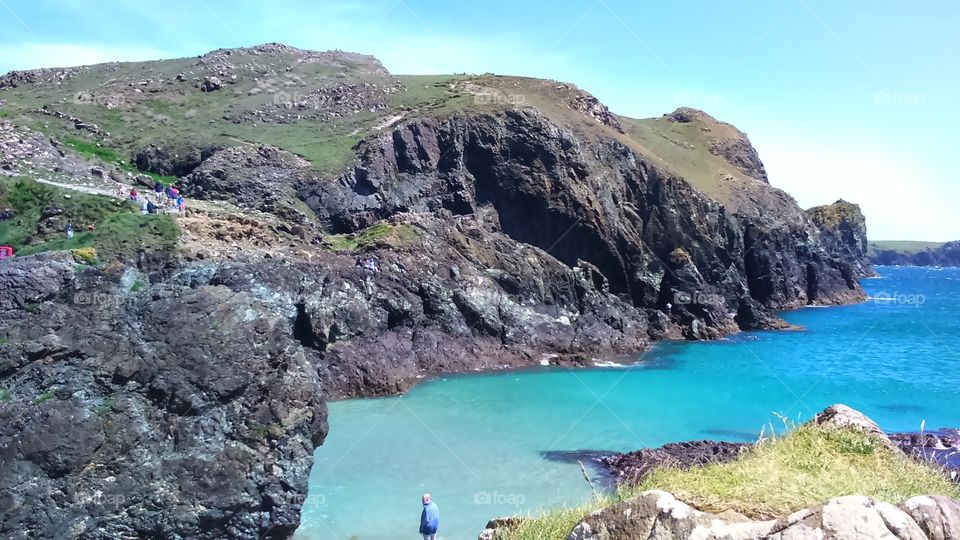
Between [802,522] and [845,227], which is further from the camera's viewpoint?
[845,227]

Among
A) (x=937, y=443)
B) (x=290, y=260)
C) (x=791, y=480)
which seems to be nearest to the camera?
(x=791, y=480)

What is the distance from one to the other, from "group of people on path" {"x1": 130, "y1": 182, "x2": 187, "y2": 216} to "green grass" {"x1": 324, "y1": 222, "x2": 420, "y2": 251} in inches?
344

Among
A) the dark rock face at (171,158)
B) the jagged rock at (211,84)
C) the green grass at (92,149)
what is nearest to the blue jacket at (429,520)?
the dark rock face at (171,158)

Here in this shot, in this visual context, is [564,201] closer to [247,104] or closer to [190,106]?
[247,104]

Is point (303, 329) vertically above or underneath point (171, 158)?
underneath

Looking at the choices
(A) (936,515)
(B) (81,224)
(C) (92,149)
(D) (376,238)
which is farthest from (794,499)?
(C) (92,149)

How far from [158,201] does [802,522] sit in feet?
132

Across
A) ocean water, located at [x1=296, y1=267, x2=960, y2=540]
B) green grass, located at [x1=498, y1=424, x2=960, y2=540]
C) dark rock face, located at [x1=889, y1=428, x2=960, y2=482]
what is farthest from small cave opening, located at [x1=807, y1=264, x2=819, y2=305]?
green grass, located at [x1=498, y1=424, x2=960, y2=540]

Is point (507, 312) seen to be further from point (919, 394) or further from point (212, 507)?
point (212, 507)

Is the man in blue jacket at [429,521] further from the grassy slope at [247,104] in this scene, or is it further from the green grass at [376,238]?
the grassy slope at [247,104]

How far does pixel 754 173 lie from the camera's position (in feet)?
329

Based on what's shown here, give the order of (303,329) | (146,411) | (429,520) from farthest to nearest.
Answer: (303,329)
(429,520)
(146,411)

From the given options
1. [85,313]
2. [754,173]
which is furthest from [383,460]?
[754,173]

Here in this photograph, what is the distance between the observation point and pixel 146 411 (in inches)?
529
